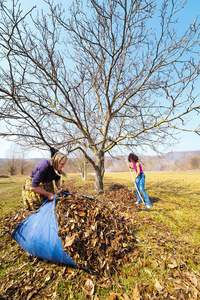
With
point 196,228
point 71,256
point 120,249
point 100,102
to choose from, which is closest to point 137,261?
point 120,249

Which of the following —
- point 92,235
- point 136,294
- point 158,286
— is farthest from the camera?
point 92,235

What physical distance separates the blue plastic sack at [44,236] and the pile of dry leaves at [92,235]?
9cm

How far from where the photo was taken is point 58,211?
97.7 inches

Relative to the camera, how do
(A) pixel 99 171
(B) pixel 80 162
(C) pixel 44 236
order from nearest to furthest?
1. (C) pixel 44 236
2. (A) pixel 99 171
3. (B) pixel 80 162

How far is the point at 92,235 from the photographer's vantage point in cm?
231

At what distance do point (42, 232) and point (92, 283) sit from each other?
1.09 meters

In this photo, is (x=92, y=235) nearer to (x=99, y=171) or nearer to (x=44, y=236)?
(x=44, y=236)

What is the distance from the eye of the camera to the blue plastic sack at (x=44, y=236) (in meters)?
2.11

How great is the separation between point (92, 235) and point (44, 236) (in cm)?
81

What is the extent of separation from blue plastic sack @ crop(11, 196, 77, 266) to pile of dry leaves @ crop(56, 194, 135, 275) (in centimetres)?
9

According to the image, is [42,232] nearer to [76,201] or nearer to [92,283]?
[76,201]

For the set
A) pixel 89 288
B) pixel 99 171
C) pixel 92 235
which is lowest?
pixel 89 288

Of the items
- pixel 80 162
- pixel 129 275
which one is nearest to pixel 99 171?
pixel 129 275

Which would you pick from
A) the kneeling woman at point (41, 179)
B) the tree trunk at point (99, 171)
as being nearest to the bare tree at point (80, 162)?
the tree trunk at point (99, 171)
